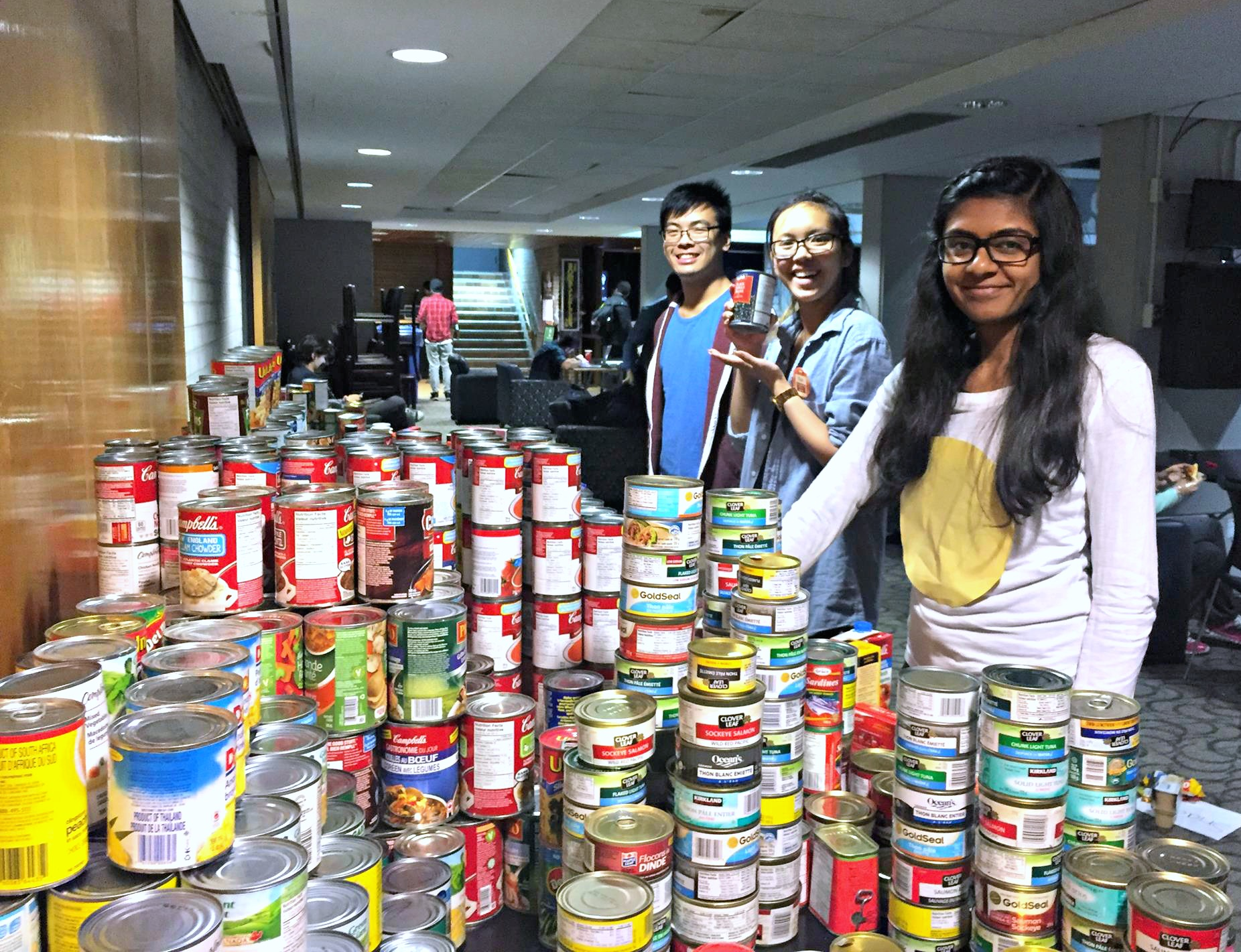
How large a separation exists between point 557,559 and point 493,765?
364mm

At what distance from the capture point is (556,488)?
162 centimetres

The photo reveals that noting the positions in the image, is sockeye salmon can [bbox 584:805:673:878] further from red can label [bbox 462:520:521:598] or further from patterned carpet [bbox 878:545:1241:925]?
patterned carpet [bbox 878:545:1241:925]

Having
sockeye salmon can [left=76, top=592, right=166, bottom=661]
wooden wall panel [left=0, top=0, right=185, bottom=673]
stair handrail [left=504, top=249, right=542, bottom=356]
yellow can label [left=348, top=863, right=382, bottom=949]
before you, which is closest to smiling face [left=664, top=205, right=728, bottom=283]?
wooden wall panel [left=0, top=0, right=185, bottom=673]

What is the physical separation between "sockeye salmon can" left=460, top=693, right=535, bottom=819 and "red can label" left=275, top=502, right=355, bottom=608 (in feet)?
0.87

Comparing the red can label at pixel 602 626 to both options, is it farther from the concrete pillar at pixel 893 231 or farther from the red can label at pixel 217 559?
the concrete pillar at pixel 893 231

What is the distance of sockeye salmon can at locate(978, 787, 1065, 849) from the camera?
1.13 meters

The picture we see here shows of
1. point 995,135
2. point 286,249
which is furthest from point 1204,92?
point 286,249

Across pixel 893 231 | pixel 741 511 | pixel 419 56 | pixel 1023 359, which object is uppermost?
pixel 419 56

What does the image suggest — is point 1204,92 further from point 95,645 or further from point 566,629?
point 95,645

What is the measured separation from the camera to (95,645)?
1159mm

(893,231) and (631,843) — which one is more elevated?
(893,231)

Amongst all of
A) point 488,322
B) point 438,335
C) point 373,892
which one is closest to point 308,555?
point 373,892

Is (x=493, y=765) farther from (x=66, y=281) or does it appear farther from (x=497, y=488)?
(x=66, y=281)

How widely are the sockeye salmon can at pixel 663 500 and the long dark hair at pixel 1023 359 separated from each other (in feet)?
1.25
